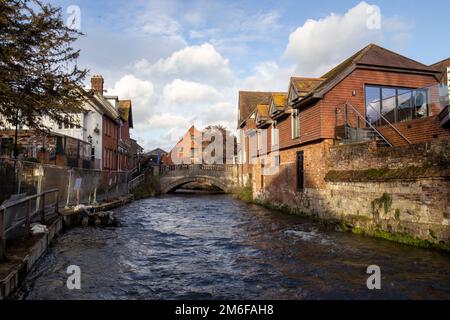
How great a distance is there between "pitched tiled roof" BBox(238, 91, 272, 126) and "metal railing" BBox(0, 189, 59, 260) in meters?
31.9

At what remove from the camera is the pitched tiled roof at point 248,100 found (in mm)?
43375

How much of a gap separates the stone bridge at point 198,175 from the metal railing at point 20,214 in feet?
89.4

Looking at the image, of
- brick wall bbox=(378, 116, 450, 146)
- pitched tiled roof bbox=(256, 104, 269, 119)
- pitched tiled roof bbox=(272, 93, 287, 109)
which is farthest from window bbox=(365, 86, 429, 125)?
pitched tiled roof bbox=(256, 104, 269, 119)

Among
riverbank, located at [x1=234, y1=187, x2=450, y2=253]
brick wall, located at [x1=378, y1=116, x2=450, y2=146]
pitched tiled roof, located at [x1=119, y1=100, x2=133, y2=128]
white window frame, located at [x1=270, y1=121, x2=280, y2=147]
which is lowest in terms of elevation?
riverbank, located at [x1=234, y1=187, x2=450, y2=253]

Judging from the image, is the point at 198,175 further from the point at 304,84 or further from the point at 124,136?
the point at 304,84

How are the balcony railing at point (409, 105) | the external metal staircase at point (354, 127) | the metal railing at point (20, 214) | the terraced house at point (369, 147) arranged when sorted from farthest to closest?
1. the external metal staircase at point (354, 127)
2. the balcony railing at point (409, 105)
3. the terraced house at point (369, 147)
4. the metal railing at point (20, 214)

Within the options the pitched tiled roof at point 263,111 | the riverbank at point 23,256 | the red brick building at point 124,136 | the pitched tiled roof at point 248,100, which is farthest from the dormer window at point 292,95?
the red brick building at point 124,136

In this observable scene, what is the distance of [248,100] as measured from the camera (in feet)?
148

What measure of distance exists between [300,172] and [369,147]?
6249 mm

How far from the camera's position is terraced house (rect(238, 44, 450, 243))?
34.2 ft

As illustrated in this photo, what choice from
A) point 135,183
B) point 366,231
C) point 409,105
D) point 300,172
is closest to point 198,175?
point 135,183

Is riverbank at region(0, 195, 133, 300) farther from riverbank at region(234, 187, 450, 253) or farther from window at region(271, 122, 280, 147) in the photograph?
window at region(271, 122, 280, 147)

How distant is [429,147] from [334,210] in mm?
5705

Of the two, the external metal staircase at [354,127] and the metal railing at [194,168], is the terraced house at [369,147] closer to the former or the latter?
the external metal staircase at [354,127]
